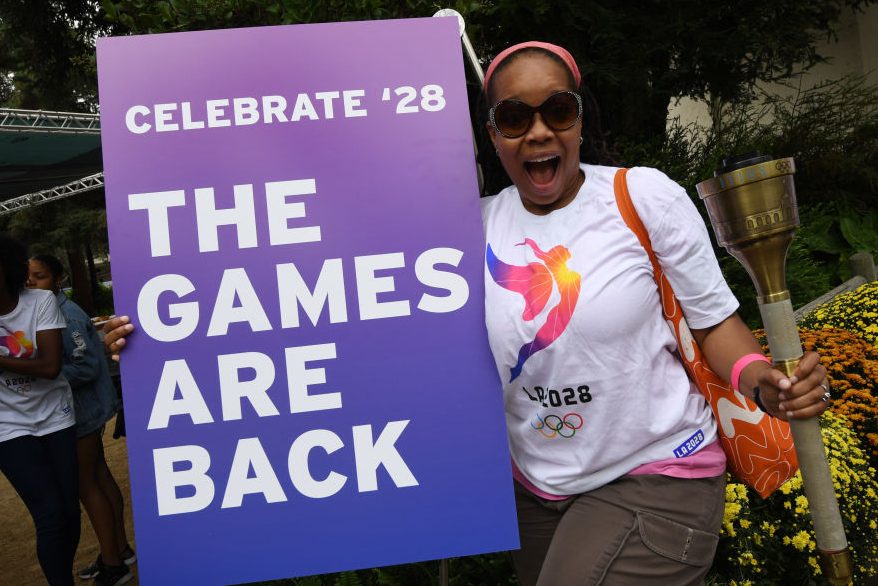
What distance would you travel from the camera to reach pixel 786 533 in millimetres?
2941

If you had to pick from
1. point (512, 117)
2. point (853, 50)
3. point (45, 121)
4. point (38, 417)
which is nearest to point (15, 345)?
point (38, 417)

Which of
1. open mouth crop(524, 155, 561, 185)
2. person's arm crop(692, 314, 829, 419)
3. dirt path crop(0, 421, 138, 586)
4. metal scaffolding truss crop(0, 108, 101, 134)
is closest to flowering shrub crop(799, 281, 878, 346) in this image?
person's arm crop(692, 314, 829, 419)

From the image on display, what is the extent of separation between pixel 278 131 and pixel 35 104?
2649cm

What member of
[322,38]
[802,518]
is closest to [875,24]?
[802,518]

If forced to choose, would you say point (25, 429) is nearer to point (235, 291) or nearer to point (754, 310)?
point (235, 291)

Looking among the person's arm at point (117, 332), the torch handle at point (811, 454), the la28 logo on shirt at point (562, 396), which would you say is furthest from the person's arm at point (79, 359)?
the torch handle at point (811, 454)

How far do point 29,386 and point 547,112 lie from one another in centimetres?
294

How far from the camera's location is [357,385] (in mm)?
1832

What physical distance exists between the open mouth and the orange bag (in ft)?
0.50

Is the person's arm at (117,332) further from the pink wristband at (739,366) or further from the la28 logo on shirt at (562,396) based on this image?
the pink wristband at (739,366)

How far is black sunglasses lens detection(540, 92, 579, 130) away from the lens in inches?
68.8

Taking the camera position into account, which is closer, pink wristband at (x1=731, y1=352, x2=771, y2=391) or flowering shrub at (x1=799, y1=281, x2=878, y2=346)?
pink wristband at (x1=731, y1=352, x2=771, y2=391)

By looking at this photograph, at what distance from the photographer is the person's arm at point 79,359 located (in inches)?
168

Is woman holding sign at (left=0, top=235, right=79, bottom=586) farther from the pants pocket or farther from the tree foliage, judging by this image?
the tree foliage
